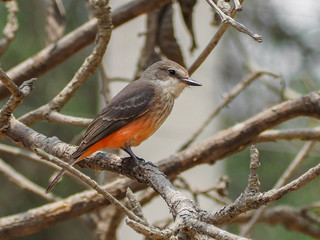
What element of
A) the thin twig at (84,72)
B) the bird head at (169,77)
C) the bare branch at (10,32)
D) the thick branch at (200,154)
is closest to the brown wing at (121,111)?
the bird head at (169,77)

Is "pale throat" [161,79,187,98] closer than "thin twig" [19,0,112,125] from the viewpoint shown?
No

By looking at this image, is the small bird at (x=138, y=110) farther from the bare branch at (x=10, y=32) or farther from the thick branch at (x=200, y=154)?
the bare branch at (x=10, y=32)

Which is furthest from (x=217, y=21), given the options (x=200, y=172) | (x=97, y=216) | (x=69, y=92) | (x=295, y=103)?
(x=200, y=172)

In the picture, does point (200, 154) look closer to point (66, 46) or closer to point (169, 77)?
point (169, 77)

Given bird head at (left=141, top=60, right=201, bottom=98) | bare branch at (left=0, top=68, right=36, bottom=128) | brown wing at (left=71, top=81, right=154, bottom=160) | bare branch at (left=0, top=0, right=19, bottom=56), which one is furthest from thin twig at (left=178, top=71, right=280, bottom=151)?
bare branch at (left=0, top=68, right=36, bottom=128)

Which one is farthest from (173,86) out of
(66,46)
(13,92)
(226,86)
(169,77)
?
(226,86)

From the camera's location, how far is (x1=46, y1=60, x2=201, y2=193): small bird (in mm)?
3578

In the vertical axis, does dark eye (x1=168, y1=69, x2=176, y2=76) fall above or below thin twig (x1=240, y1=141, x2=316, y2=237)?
above

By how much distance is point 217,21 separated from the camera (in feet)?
12.4

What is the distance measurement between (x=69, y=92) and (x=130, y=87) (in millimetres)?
689

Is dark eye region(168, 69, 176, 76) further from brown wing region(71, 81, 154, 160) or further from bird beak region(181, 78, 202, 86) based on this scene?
brown wing region(71, 81, 154, 160)

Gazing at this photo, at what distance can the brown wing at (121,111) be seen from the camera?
138 inches

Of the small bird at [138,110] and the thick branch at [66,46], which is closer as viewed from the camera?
the small bird at [138,110]

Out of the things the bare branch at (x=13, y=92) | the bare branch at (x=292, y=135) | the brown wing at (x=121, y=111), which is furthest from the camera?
the bare branch at (x=292, y=135)
